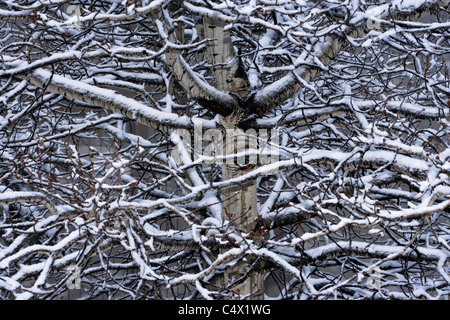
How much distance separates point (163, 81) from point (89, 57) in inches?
69.8

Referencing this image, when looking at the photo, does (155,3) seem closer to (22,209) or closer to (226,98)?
(226,98)

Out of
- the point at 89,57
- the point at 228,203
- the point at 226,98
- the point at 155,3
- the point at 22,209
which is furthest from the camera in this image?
the point at 22,209

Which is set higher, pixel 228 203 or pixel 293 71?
pixel 293 71

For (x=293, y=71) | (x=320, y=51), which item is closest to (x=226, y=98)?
(x=293, y=71)

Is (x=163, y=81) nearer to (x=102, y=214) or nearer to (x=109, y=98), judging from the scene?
(x=109, y=98)

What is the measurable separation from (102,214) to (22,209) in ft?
9.10

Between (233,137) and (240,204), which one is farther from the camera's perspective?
(240,204)

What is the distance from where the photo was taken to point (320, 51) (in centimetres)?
479

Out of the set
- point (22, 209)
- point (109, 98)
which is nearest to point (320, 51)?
point (109, 98)

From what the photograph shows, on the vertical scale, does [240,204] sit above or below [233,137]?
below
